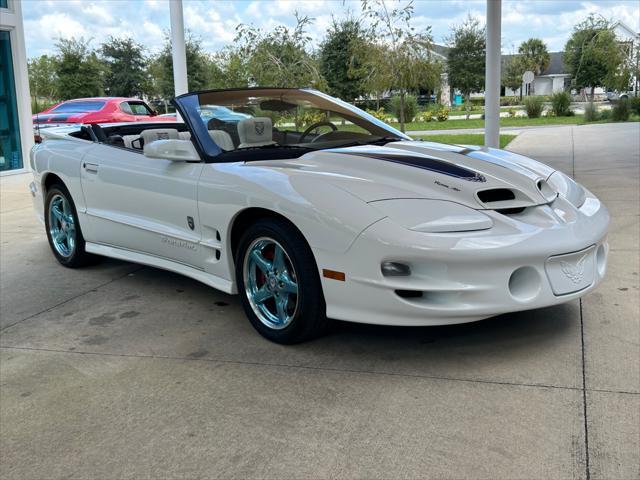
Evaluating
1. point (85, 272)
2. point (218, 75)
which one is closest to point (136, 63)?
point (218, 75)

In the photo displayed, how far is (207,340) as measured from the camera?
12.7ft

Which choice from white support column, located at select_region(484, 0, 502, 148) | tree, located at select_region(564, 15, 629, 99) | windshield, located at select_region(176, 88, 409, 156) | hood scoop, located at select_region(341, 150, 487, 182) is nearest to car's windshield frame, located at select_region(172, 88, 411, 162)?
windshield, located at select_region(176, 88, 409, 156)

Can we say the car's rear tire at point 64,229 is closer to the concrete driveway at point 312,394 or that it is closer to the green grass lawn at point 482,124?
the concrete driveway at point 312,394

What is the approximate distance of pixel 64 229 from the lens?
221 inches

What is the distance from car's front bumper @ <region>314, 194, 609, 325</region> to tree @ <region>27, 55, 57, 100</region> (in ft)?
157

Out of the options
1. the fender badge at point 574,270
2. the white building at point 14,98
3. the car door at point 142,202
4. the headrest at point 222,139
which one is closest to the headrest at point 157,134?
the car door at point 142,202

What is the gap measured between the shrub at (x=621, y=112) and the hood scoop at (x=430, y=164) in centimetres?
2592

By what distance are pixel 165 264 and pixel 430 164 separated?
1884 mm

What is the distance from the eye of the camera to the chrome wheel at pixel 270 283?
3617 millimetres

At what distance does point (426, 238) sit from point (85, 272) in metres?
3.42

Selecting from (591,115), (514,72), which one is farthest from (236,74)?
(514,72)

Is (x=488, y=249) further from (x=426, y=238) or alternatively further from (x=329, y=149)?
(x=329, y=149)

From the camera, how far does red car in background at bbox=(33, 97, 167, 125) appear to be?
19.3 metres

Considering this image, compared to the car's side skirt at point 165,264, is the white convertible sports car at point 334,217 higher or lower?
higher
